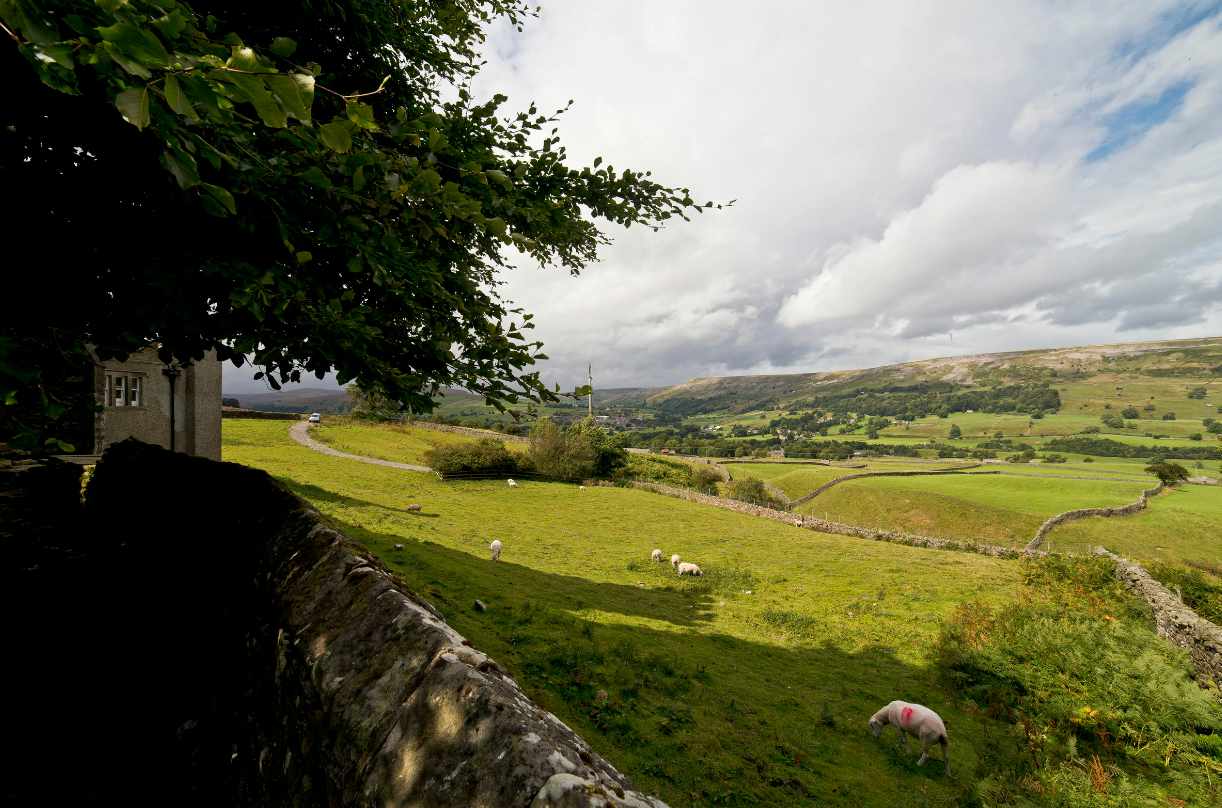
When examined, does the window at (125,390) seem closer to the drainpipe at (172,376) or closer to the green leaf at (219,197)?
the drainpipe at (172,376)

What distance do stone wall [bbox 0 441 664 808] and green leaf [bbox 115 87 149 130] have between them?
2.28 m

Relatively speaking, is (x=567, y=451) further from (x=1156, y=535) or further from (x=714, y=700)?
(x=1156, y=535)

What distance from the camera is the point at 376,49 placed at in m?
6.11

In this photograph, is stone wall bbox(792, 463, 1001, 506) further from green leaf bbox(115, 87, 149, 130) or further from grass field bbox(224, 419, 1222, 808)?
green leaf bbox(115, 87, 149, 130)

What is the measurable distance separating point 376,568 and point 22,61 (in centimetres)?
343

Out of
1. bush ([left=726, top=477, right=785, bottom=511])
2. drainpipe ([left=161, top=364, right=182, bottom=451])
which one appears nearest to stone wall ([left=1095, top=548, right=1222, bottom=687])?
drainpipe ([left=161, top=364, right=182, bottom=451])

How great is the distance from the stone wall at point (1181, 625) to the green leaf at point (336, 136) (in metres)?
19.1

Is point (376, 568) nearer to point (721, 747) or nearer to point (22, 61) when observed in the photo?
point (22, 61)

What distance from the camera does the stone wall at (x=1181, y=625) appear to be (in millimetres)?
11930

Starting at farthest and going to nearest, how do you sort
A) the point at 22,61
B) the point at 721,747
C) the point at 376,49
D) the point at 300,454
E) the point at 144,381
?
the point at 300,454 → the point at 144,381 → the point at 721,747 → the point at 376,49 → the point at 22,61

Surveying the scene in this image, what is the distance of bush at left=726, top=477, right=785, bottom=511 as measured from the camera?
57050 mm

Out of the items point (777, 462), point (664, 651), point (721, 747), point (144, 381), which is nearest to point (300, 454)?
point (144, 381)

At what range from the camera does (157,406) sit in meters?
18.4

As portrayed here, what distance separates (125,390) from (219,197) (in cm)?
2363
